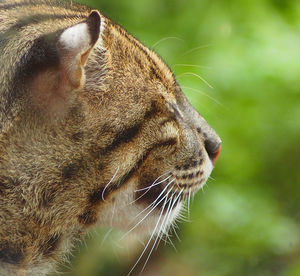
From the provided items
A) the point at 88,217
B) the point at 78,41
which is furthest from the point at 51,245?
the point at 78,41

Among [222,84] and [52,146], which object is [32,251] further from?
[222,84]

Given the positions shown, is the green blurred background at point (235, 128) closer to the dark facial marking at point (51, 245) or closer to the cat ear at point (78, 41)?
the dark facial marking at point (51, 245)

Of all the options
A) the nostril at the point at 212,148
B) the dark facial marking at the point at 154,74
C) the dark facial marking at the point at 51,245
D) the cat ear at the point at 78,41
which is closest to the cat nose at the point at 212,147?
the nostril at the point at 212,148

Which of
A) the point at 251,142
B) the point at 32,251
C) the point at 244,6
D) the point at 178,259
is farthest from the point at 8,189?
the point at 244,6

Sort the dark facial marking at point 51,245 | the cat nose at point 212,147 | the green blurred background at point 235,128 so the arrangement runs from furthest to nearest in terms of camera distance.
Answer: the green blurred background at point 235,128
the cat nose at point 212,147
the dark facial marking at point 51,245

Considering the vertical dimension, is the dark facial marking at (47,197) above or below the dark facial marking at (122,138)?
below

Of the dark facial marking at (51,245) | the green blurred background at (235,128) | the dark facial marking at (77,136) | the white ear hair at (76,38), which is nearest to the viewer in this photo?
the white ear hair at (76,38)

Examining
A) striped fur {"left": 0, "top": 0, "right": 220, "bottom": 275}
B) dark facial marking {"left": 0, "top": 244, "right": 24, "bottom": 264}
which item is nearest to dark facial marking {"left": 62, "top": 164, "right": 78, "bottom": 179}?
striped fur {"left": 0, "top": 0, "right": 220, "bottom": 275}

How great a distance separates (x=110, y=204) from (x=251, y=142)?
1.97 m

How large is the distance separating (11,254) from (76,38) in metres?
0.89

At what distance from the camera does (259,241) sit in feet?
14.5

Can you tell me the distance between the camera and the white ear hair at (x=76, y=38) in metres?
2.37

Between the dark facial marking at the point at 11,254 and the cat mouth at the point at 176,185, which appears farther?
the cat mouth at the point at 176,185

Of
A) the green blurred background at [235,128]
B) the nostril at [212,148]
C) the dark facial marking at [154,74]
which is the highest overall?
the dark facial marking at [154,74]
